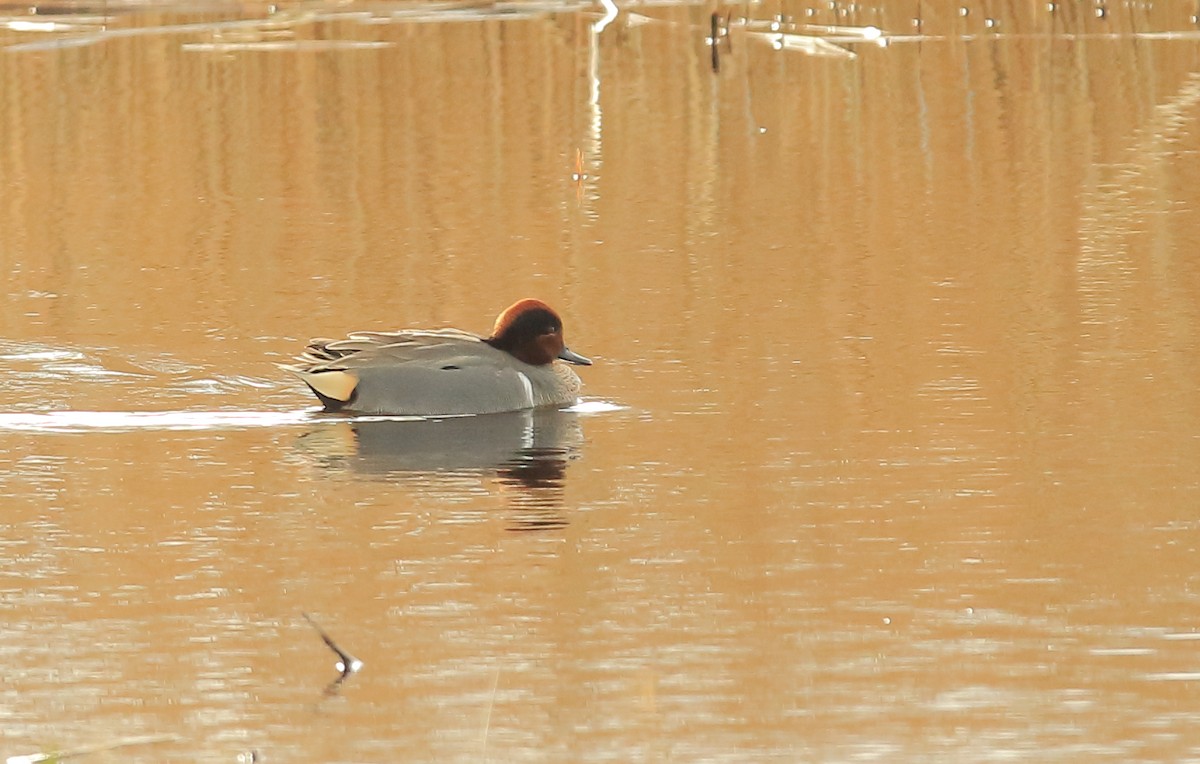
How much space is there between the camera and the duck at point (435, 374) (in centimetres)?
916

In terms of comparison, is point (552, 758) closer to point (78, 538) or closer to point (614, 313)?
point (78, 538)

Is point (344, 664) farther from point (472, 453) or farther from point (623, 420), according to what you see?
point (623, 420)

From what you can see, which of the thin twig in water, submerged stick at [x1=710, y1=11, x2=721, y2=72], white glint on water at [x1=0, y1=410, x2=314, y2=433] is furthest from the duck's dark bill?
submerged stick at [x1=710, y1=11, x2=721, y2=72]

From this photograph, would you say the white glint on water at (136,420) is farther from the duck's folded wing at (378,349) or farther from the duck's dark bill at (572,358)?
the duck's dark bill at (572,358)

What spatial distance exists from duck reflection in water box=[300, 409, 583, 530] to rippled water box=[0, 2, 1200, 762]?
0.11ft

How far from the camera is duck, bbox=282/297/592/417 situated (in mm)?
9156

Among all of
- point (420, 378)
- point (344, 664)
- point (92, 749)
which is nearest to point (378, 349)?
Answer: point (420, 378)

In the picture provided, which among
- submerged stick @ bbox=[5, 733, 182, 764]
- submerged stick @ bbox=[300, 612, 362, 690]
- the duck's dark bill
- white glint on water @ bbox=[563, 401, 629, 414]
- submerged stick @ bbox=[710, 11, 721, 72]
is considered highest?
submerged stick @ bbox=[710, 11, 721, 72]

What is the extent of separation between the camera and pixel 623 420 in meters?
8.73

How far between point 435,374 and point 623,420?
869 mm

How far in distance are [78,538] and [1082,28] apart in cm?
1509

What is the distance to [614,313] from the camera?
419 inches

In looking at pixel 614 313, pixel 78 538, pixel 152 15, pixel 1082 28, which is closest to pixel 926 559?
pixel 78 538

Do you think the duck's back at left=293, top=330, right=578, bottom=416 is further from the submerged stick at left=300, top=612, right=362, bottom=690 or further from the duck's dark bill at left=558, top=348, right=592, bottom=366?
the submerged stick at left=300, top=612, right=362, bottom=690
